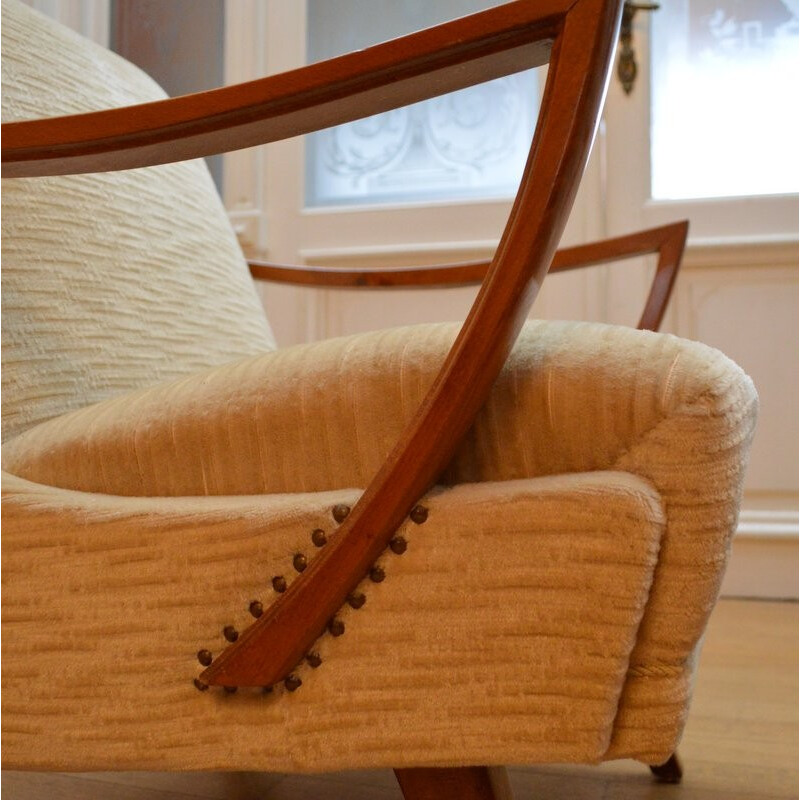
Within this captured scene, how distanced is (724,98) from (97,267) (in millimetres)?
1624

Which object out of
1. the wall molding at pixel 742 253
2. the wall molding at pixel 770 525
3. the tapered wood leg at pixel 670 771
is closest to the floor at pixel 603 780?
the tapered wood leg at pixel 670 771

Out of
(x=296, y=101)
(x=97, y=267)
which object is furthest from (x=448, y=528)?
→ (x=97, y=267)

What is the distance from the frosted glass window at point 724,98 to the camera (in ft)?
6.04

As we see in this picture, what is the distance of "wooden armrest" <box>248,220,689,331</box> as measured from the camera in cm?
93

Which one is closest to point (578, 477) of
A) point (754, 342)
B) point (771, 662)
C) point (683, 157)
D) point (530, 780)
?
point (530, 780)

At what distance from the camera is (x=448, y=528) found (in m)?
0.41

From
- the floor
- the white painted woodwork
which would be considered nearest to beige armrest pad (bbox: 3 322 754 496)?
the floor

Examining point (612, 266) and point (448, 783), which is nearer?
point (448, 783)

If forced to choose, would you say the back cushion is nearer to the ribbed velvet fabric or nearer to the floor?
the ribbed velvet fabric

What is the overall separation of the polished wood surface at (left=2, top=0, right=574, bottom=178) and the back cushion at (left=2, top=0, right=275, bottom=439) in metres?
0.14

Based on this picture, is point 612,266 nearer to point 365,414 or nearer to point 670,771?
point 670,771

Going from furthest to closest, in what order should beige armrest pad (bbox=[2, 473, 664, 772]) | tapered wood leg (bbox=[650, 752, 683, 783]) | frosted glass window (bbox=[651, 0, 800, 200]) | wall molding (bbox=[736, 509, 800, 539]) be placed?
frosted glass window (bbox=[651, 0, 800, 200]) → wall molding (bbox=[736, 509, 800, 539]) → tapered wood leg (bbox=[650, 752, 683, 783]) → beige armrest pad (bbox=[2, 473, 664, 772])

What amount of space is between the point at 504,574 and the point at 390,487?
69 millimetres

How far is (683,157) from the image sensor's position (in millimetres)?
1893
